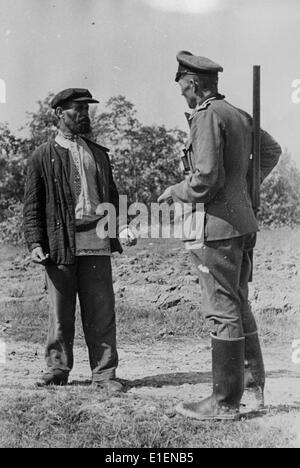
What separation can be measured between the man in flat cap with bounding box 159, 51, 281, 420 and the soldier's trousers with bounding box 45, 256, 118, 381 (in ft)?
2.89

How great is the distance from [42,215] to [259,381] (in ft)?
5.77

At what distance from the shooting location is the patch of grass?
3.72 metres

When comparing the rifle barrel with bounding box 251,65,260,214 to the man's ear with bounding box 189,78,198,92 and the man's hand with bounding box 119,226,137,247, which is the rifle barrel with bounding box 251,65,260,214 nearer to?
the man's ear with bounding box 189,78,198,92

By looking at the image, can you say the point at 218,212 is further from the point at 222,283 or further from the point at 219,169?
the point at 222,283

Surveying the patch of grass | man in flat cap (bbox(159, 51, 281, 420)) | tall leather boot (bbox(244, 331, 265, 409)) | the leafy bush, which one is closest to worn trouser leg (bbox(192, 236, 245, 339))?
man in flat cap (bbox(159, 51, 281, 420))

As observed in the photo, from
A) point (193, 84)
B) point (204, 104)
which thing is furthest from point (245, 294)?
point (193, 84)

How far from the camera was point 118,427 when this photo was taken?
3.89 meters

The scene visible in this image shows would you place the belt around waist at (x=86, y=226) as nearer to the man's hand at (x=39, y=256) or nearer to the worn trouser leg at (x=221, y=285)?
the man's hand at (x=39, y=256)

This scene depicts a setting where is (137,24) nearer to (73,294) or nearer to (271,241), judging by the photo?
(73,294)

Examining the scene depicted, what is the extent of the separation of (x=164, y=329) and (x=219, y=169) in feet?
11.5

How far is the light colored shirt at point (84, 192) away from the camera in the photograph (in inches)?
187

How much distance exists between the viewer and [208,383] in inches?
197

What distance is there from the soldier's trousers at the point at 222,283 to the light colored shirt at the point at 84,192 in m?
0.93

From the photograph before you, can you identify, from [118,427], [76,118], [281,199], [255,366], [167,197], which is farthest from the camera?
[281,199]
